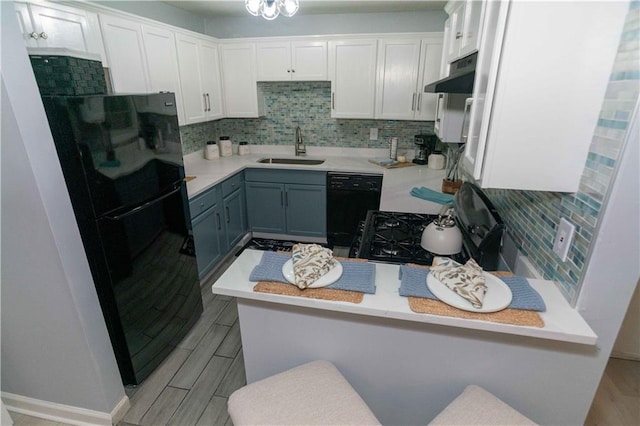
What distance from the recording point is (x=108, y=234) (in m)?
1.60

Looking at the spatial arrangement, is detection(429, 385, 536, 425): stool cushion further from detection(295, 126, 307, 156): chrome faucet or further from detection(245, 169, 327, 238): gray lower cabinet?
detection(295, 126, 307, 156): chrome faucet

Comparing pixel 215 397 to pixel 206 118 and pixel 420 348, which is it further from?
pixel 206 118

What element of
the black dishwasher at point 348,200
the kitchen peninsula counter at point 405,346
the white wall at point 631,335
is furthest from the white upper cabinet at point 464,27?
the white wall at point 631,335

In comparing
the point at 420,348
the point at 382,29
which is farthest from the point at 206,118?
the point at 420,348

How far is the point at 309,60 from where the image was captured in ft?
11.2

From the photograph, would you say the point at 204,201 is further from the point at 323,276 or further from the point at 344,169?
the point at 323,276

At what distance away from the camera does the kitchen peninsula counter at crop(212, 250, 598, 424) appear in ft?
3.57

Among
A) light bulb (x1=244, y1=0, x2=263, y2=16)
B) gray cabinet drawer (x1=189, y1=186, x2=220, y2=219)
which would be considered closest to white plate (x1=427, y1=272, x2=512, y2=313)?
light bulb (x1=244, y1=0, x2=263, y2=16)

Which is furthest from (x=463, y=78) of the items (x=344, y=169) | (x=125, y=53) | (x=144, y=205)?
(x=125, y=53)

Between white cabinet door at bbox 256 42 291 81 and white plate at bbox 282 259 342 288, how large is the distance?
2768 mm

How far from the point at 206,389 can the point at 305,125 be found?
2970mm

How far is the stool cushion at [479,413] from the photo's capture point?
1001mm

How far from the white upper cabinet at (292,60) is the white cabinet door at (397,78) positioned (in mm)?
593

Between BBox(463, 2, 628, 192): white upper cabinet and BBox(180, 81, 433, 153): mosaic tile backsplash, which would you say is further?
BBox(180, 81, 433, 153): mosaic tile backsplash
